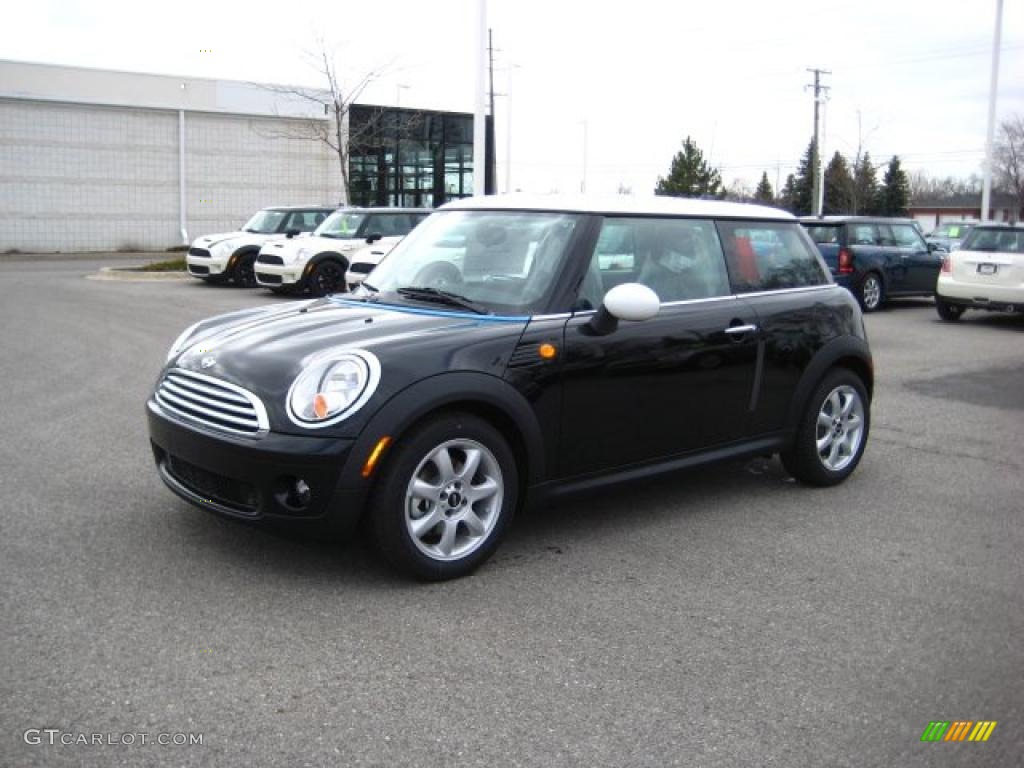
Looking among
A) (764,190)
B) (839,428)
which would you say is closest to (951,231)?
(839,428)

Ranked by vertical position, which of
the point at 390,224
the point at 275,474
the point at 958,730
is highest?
the point at 390,224

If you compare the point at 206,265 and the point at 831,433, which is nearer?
the point at 831,433

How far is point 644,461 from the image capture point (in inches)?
196

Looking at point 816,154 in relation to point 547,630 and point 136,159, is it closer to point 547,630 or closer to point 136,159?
point 136,159

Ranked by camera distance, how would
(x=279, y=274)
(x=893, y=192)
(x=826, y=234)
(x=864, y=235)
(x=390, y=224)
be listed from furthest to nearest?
1. (x=893, y=192)
2. (x=390, y=224)
3. (x=279, y=274)
4. (x=864, y=235)
5. (x=826, y=234)

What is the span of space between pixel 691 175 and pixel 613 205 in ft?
216

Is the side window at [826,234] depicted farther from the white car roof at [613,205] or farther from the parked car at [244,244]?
the white car roof at [613,205]

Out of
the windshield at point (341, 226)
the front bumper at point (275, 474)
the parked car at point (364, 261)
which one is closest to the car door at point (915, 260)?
the parked car at point (364, 261)

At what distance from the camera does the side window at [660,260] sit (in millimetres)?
4887

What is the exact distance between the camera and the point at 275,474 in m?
3.95

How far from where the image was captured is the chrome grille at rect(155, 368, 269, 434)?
13.3 feet

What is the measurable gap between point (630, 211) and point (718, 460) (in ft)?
4.60

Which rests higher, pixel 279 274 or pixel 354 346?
pixel 354 346

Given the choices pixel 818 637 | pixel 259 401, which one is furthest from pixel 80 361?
pixel 818 637
